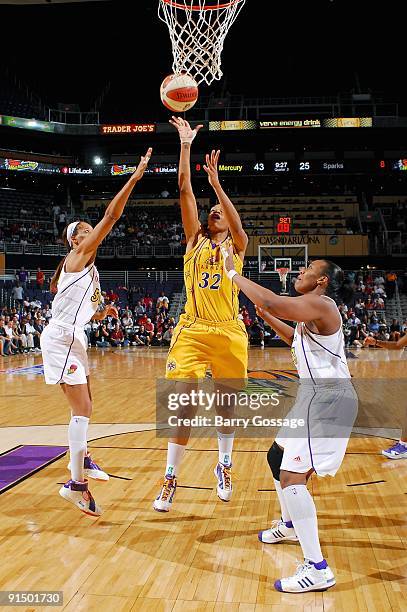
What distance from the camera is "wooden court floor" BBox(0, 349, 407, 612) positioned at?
9.89ft

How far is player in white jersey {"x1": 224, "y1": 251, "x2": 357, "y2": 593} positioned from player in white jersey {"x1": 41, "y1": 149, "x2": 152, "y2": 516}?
48.6 inches

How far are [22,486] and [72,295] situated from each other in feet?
5.63

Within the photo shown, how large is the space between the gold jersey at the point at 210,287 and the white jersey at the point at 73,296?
2.56 ft

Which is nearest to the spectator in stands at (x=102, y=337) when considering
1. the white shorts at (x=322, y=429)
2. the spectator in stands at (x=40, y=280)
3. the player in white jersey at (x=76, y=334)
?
the spectator in stands at (x=40, y=280)

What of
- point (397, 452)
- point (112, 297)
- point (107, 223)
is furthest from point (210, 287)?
point (112, 297)

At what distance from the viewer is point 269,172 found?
28.6m

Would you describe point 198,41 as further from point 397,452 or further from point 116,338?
point 116,338

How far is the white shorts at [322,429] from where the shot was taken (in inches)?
126

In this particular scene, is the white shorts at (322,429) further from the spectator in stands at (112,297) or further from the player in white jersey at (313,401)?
the spectator in stands at (112,297)

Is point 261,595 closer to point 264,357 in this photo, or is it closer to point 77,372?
point 77,372

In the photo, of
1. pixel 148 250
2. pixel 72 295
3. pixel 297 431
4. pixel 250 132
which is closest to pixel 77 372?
pixel 72 295

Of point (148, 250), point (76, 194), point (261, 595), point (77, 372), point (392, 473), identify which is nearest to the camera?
point (261, 595)

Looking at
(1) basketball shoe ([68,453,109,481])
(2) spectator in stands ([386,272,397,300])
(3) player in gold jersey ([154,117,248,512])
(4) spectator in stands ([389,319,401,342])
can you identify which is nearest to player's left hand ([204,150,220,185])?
(3) player in gold jersey ([154,117,248,512])

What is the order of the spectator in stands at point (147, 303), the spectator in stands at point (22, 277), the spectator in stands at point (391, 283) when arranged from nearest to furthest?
the spectator in stands at point (22, 277) → the spectator in stands at point (147, 303) → the spectator in stands at point (391, 283)
